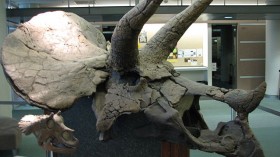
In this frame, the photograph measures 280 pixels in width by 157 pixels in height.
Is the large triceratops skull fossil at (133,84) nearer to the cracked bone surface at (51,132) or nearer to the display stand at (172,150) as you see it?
the cracked bone surface at (51,132)

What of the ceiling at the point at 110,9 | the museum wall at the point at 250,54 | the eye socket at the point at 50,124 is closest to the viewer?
the eye socket at the point at 50,124

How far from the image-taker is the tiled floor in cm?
381

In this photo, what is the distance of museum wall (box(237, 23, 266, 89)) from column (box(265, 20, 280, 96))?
0.35 m

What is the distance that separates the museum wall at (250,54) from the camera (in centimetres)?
738

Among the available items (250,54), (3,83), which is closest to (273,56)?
(250,54)

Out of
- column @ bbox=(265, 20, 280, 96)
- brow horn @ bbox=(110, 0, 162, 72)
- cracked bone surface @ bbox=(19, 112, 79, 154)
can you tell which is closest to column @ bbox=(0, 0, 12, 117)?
cracked bone surface @ bbox=(19, 112, 79, 154)

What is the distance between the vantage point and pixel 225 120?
431 centimetres

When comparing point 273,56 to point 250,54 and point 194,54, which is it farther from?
point 194,54

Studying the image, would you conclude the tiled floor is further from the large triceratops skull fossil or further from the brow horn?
the brow horn

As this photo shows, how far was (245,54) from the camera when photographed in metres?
7.45

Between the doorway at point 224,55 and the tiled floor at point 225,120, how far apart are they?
1.78 m

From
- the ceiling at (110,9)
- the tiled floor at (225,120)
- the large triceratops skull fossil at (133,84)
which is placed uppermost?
the ceiling at (110,9)

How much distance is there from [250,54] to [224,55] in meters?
0.70

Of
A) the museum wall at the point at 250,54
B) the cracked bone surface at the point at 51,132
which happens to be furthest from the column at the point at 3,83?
the museum wall at the point at 250,54
